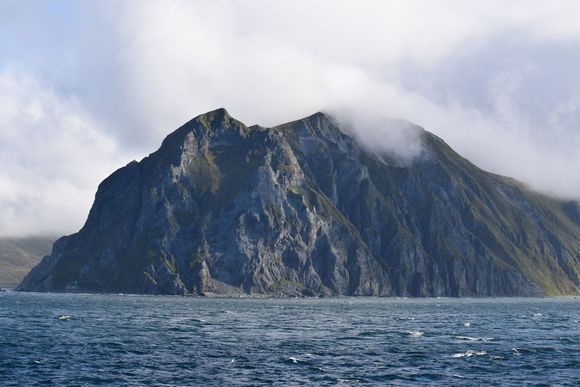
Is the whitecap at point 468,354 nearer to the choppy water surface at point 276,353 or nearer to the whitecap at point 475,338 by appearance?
the choppy water surface at point 276,353

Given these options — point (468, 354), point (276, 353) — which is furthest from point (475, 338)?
point (276, 353)

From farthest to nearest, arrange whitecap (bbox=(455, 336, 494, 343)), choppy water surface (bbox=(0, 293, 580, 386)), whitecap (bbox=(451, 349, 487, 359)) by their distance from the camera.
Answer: whitecap (bbox=(455, 336, 494, 343)) < whitecap (bbox=(451, 349, 487, 359)) < choppy water surface (bbox=(0, 293, 580, 386))

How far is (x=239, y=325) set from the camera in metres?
180

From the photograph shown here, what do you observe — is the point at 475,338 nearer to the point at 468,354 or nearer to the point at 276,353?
the point at 468,354

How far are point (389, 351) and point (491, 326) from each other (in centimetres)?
6765

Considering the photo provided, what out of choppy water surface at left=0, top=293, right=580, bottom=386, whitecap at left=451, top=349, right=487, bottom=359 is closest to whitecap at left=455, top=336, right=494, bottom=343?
choppy water surface at left=0, top=293, right=580, bottom=386

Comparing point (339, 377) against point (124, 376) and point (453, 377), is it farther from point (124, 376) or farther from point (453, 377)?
point (124, 376)

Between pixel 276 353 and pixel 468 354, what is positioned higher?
pixel 468 354

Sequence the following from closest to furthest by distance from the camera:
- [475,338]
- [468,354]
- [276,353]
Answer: [468,354] < [276,353] < [475,338]

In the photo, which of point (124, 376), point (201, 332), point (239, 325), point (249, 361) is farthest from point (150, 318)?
point (124, 376)

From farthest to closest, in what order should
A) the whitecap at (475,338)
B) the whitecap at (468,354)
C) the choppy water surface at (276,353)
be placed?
the whitecap at (475,338)
the whitecap at (468,354)
the choppy water surface at (276,353)

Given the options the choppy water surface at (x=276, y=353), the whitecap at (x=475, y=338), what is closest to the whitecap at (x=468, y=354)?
the choppy water surface at (x=276, y=353)

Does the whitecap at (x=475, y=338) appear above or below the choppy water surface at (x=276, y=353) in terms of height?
above

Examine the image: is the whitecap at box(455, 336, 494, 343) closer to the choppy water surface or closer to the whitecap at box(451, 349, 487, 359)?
the choppy water surface
